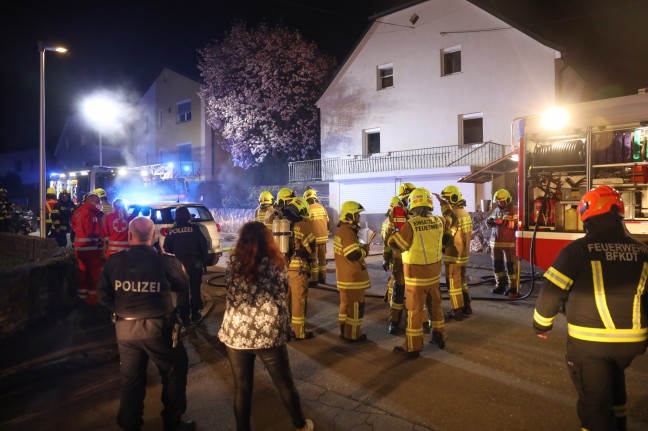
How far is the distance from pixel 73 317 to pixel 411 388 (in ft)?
16.9

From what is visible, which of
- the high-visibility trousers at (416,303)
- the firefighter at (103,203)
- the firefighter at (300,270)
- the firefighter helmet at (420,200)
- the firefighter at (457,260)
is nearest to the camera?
the high-visibility trousers at (416,303)

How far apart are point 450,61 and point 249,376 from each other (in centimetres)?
1986

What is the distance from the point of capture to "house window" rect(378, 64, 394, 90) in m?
22.2

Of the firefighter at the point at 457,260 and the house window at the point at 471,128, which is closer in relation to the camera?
the firefighter at the point at 457,260

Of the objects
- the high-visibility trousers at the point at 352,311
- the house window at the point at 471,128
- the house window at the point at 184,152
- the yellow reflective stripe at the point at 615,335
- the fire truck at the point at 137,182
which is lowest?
the high-visibility trousers at the point at 352,311

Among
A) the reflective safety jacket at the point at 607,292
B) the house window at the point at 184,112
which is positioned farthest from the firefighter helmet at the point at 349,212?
the house window at the point at 184,112

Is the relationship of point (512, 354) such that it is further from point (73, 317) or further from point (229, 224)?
point (229, 224)

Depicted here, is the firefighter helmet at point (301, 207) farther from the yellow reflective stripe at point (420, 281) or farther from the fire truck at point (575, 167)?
the fire truck at point (575, 167)

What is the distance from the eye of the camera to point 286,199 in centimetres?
812

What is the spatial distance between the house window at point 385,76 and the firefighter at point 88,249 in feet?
56.5

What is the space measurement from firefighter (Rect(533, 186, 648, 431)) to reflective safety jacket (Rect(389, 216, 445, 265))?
2.36 metres

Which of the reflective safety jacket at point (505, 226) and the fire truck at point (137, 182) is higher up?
the fire truck at point (137, 182)

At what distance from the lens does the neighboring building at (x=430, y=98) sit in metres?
18.4

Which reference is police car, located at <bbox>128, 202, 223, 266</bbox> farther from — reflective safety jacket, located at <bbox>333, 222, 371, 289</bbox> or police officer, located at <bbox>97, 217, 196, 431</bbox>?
police officer, located at <bbox>97, 217, 196, 431</bbox>
